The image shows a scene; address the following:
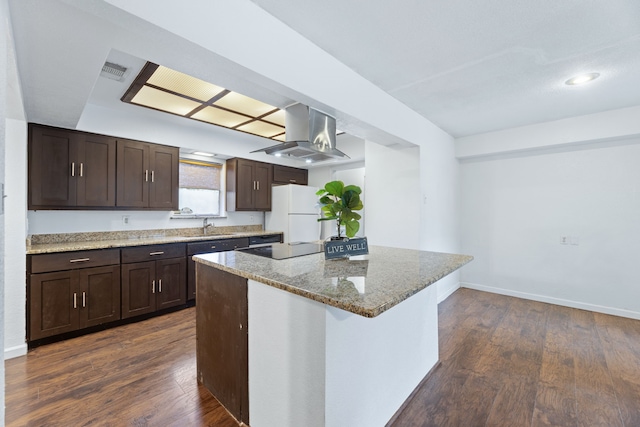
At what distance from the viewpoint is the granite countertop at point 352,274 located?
1.09m

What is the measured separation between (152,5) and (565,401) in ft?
11.0

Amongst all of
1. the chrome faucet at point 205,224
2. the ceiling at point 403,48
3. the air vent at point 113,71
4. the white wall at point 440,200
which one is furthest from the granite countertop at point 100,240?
the white wall at point 440,200

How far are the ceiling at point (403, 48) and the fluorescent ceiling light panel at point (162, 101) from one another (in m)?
0.22

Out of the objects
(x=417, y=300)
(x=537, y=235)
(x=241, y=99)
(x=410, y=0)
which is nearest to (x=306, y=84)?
(x=410, y=0)

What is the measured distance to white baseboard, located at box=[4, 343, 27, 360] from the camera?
2.38 meters

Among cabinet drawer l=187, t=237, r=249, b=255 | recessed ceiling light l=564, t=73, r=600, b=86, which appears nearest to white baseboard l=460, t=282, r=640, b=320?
recessed ceiling light l=564, t=73, r=600, b=86

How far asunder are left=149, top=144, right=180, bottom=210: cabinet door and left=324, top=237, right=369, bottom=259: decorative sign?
290 centimetres

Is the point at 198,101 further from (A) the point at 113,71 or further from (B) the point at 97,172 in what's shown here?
(B) the point at 97,172

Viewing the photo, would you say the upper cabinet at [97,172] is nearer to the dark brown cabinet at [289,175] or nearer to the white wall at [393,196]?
the dark brown cabinet at [289,175]

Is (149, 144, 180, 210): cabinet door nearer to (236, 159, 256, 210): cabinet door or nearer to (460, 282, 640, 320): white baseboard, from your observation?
(236, 159, 256, 210): cabinet door

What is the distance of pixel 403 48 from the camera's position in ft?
6.81

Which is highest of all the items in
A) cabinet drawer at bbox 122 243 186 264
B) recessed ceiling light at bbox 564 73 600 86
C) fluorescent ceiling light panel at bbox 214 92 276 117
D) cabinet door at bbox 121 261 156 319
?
recessed ceiling light at bbox 564 73 600 86

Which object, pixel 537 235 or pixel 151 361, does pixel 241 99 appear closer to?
pixel 151 361

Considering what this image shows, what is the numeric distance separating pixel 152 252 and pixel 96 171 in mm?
1119
